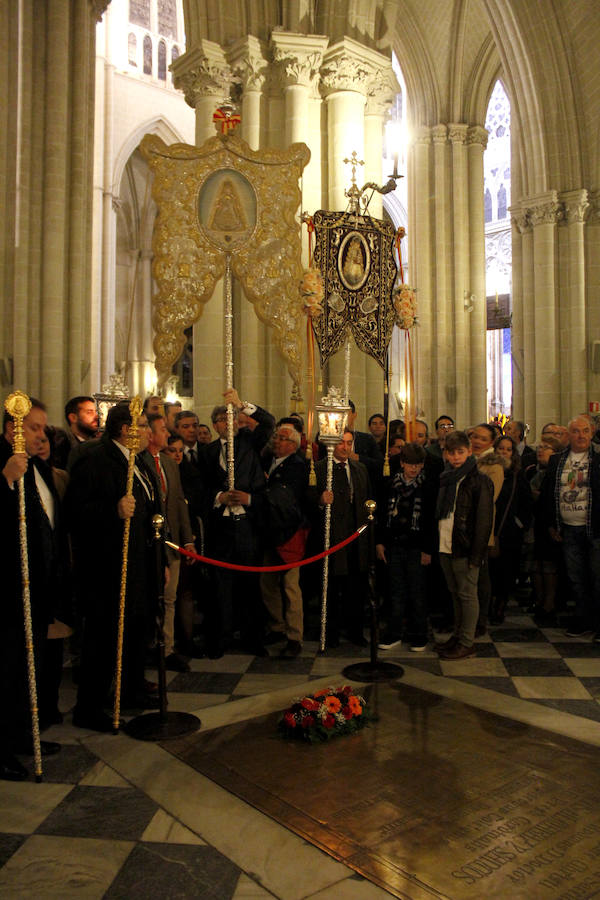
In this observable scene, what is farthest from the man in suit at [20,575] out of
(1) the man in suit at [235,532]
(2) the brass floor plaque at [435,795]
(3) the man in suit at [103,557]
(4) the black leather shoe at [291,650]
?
(4) the black leather shoe at [291,650]

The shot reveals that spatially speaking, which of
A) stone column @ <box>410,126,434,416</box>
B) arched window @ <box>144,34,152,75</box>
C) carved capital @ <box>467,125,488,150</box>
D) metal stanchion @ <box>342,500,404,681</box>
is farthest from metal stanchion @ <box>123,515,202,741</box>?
arched window @ <box>144,34,152,75</box>

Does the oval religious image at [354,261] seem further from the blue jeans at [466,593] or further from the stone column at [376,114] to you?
the blue jeans at [466,593]

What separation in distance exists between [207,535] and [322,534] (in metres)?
0.92

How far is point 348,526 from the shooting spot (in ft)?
19.7

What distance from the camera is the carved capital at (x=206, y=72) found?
378 inches

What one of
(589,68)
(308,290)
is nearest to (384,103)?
(308,290)

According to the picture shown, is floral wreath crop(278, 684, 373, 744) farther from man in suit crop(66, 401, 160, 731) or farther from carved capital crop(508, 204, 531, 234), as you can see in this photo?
carved capital crop(508, 204, 531, 234)

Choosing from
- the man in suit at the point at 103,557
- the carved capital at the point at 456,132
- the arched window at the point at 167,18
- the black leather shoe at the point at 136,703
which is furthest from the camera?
the arched window at the point at 167,18

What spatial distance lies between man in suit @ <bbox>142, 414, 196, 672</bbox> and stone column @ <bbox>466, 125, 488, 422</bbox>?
1261 cm

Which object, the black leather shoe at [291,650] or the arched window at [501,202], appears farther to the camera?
the arched window at [501,202]

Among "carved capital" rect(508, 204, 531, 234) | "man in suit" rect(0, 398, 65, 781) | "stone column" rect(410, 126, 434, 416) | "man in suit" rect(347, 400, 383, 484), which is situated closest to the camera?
"man in suit" rect(0, 398, 65, 781)

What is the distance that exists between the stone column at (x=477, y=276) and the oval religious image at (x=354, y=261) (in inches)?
400

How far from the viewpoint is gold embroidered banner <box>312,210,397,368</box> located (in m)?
7.33

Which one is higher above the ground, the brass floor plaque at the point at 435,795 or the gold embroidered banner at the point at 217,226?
the gold embroidered banner at the point at 217,226
